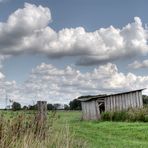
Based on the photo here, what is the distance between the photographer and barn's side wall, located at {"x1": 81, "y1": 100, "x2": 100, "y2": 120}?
149 ft

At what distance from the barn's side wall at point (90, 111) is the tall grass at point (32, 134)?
3296 centimetres

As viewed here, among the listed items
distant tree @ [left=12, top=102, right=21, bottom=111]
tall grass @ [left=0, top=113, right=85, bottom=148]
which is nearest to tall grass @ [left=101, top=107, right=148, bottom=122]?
tall grass @ [left=0, top=113, right=85, bottom=148]

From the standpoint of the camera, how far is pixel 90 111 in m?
46.9

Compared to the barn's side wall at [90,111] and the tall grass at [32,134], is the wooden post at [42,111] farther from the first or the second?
the barn's side wall at [90,111]

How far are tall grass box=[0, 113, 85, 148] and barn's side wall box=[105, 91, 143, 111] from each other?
3393cm

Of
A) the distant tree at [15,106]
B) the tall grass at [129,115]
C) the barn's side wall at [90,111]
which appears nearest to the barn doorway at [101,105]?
the barn's side wall at [90,111]

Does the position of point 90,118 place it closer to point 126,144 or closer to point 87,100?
point 87,100

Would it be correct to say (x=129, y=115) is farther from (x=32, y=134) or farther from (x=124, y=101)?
(x=32, y=134)

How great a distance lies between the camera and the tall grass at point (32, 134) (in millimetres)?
9742

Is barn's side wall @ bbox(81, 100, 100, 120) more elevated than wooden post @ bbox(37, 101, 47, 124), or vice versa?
barn's side wall @ bbox(81, 100, 100, 120)

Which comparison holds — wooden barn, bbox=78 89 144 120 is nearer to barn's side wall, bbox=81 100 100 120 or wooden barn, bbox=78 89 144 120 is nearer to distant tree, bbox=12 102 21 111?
barn's side wall, bbox=81 100 100 120

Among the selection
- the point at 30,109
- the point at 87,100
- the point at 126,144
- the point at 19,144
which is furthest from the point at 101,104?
the point at 19,144

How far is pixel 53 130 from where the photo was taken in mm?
11961

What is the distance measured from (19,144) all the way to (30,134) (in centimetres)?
77
